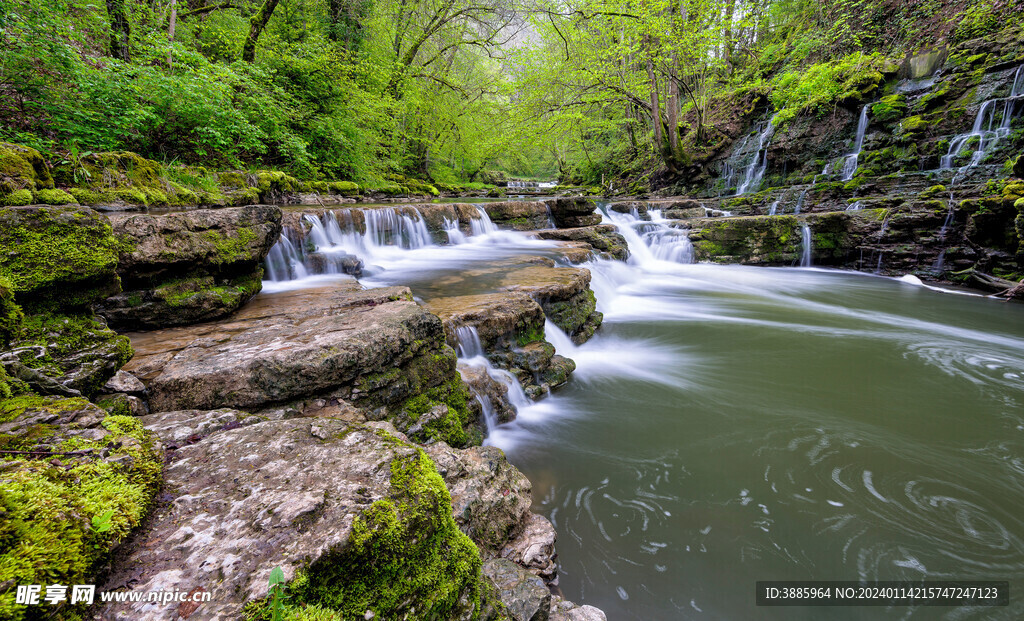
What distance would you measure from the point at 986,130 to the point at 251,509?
55.5 feet

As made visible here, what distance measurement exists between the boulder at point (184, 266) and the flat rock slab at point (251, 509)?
245 cm

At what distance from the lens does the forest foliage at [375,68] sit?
610cm

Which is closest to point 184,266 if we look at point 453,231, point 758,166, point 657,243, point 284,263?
point 284,263

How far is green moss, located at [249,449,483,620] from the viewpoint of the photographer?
41.0 inches

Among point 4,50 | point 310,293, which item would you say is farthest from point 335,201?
point 310,293

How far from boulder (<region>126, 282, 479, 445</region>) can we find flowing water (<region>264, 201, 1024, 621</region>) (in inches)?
33.5

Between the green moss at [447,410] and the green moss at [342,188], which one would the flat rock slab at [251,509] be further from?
the green moss at [342,188]

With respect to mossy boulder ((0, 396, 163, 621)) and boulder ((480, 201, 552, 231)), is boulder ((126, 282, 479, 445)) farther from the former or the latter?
boulder ((480, 201, 552, 231))

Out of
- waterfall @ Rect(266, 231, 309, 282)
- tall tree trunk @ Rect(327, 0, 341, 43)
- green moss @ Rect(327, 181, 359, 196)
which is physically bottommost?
waterfall @ Rect(266, 231, 309, 282)

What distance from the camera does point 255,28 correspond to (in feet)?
35.6

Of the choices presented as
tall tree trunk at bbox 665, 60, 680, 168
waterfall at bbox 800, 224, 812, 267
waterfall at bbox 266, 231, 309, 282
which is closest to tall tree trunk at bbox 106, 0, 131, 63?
waterfall at bbox 266, 231, 309, 282

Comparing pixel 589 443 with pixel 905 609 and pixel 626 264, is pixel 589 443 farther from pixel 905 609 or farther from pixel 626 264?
pixel 626 264

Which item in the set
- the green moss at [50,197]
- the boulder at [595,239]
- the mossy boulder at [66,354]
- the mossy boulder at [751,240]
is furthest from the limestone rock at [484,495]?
the mossy boulder at [751,240]

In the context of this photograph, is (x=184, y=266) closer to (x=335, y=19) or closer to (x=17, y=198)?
(x=17, y=198)
